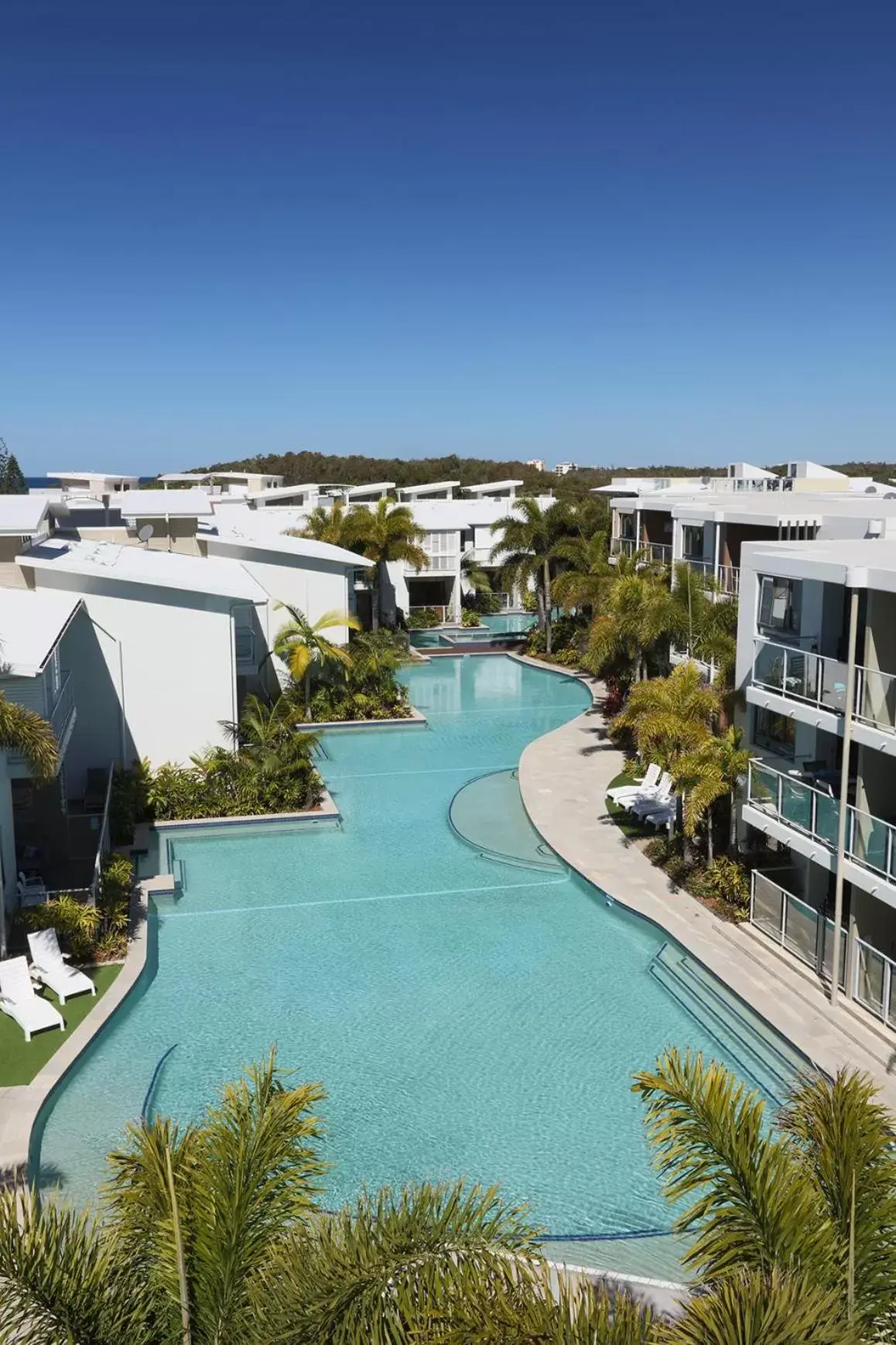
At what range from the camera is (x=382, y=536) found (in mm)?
40562

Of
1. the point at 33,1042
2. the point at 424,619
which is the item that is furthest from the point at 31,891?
the point at 424,619

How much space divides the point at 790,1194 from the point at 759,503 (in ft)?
82.1

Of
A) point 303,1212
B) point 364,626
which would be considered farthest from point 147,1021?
point 364,626

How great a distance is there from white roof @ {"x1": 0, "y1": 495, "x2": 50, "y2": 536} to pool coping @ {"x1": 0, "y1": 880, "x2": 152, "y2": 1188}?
934 centimetres

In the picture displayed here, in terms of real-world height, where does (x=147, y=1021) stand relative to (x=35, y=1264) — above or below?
below

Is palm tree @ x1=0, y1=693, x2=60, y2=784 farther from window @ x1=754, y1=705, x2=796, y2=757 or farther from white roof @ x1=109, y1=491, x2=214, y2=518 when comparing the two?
Result: white roof @ x1=109, y1=491, x2=214, y2=518

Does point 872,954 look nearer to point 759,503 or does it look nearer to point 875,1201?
point 875,1201

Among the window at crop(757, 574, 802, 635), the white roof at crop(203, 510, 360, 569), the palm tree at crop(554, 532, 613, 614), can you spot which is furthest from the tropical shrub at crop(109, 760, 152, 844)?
the palm tree at crop(554, 532, 613, 614)

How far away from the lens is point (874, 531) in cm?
2022

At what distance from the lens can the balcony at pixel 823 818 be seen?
13328mm

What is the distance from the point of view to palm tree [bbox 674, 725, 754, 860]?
16.4 meters

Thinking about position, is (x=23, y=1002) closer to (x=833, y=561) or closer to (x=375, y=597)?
(x=833, y=561)

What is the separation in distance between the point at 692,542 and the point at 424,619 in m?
20.6

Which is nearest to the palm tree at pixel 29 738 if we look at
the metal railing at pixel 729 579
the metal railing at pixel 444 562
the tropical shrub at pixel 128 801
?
the tropical shrub at pixel 128 801
